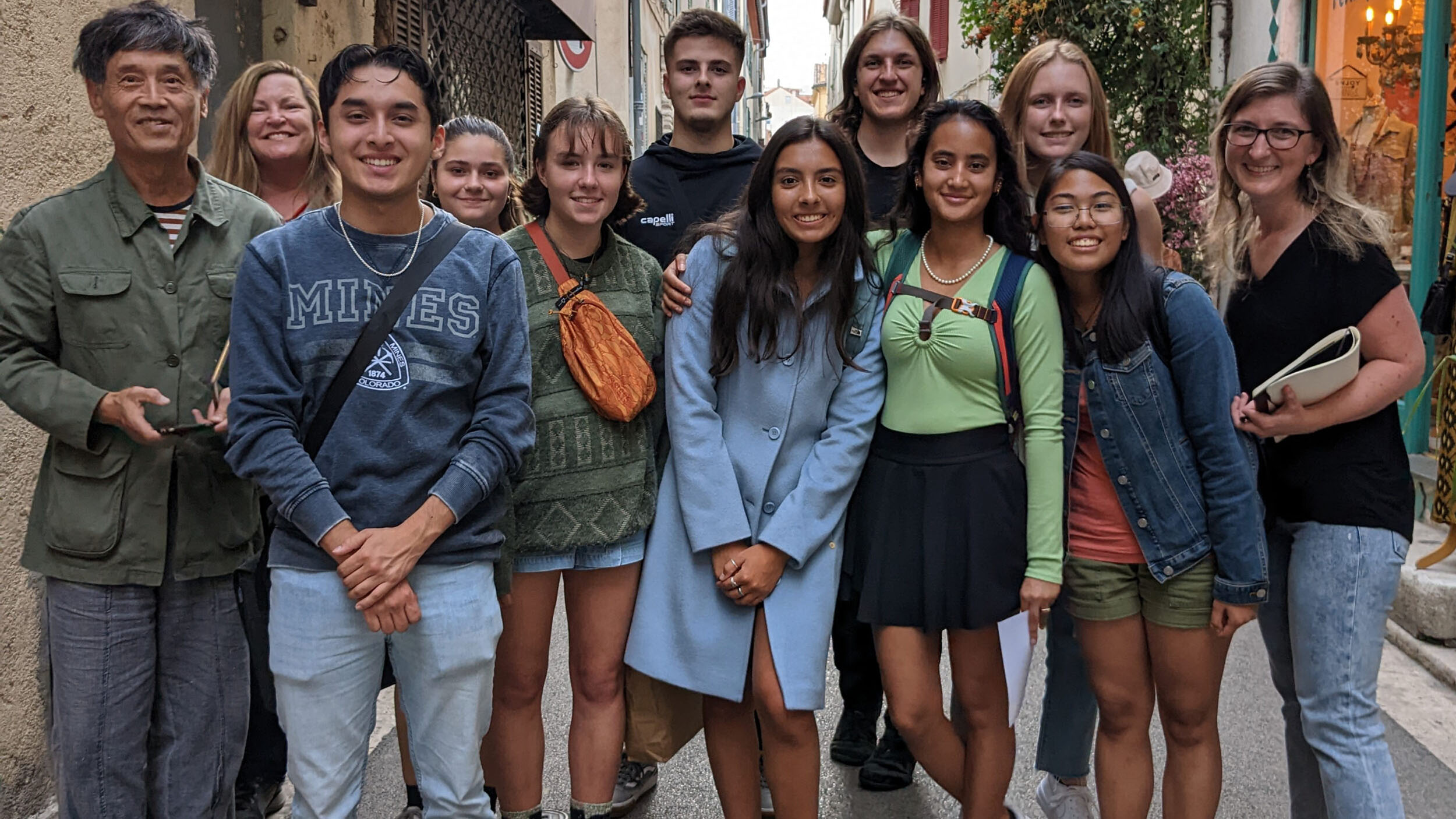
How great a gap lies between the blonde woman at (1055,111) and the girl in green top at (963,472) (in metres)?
0.51

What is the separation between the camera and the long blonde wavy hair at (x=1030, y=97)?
3.45m

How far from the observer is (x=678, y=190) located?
3.73 meters

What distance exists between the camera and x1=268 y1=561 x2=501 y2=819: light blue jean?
2.39 metres

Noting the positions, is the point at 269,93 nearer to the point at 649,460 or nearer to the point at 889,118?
the point at 649,460

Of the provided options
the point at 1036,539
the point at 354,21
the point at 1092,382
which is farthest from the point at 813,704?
the point at 354,21

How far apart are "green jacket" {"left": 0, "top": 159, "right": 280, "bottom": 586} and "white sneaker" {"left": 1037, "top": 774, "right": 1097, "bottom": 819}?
7.83 ft

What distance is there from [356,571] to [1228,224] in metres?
2.39

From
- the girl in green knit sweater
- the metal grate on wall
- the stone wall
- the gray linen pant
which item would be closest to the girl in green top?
the girl in green knit sweater

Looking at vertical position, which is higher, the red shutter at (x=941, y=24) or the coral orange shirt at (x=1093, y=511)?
the red shutter at (x=941, y=24)

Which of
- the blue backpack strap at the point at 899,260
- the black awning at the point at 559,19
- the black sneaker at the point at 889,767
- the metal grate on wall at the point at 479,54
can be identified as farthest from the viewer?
the black awning at the point at 559,19

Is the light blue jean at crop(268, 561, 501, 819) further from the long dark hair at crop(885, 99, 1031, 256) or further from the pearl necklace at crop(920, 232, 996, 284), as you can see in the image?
the long dark hair at crop(885, 99, 1031, 256)

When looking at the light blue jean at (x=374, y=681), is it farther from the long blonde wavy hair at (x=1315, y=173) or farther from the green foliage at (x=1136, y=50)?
the green foliage at (x=1136, y=50)

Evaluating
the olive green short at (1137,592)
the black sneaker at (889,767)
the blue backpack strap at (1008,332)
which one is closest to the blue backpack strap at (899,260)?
the blue backpack strap at (1008,332)

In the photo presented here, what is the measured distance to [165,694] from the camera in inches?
105
